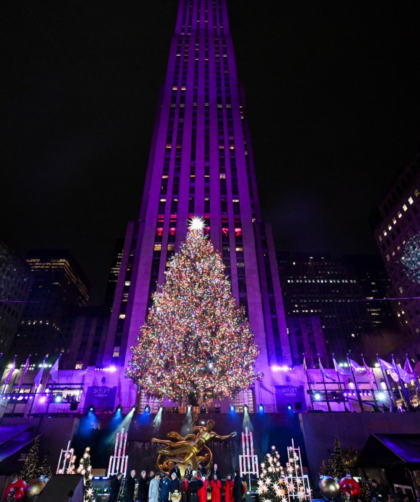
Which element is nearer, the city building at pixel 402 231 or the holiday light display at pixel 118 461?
the holiday light display at pixel 118 461

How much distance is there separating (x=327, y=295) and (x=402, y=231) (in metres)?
52.6

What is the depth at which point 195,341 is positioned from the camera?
2297cm

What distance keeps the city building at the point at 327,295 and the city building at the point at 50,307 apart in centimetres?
8452

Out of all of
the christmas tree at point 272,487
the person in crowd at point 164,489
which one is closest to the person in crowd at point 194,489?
the person in crowd at point 164,489

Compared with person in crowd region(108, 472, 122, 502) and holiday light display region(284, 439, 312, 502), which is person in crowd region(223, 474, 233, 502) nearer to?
holiday light display region(284, 439, 312, 502)

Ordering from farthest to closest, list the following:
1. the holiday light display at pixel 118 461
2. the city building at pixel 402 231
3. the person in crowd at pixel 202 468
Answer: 1. the city building at pixel 402 231
2. the person in crowd at pixel 202 468
3. the holiday light display at pixel 118 461

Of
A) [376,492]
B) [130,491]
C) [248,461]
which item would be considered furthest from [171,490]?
[376,492]

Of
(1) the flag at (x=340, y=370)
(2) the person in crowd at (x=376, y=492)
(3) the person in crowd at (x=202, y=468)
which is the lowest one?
(2) the person in crowd at (x=376, y=492)

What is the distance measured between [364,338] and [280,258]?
6721cm

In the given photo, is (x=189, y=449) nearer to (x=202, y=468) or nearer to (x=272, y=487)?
→ (x=202, y=468)

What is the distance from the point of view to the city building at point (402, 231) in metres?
65.7

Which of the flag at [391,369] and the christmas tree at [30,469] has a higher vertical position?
the flag at [391,369]

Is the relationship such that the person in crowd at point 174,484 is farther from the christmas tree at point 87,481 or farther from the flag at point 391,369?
the flag at point 391,369

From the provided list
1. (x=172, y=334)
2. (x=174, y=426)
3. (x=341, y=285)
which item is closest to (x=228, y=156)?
(x=172, y=334)
